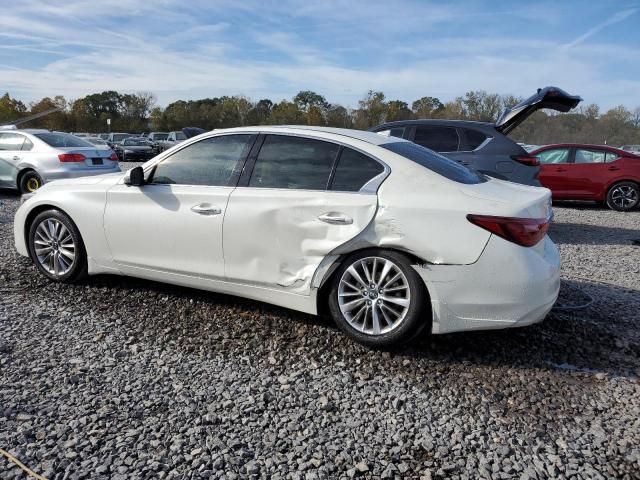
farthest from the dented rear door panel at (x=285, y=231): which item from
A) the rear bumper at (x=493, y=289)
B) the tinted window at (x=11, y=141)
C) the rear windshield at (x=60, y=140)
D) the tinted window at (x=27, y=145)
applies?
the tinted window at (x=11, y=141)

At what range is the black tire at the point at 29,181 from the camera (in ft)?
35.6

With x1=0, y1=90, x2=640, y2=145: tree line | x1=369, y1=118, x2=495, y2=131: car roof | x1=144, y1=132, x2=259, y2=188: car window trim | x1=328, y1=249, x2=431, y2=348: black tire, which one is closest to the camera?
x1=328, y1=249, x2=431, y2=348: black tire

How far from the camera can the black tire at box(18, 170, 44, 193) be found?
35.6 feet

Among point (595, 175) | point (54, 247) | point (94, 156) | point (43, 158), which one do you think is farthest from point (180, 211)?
point (595, 175)

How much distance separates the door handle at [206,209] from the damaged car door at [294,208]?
102 millimetres

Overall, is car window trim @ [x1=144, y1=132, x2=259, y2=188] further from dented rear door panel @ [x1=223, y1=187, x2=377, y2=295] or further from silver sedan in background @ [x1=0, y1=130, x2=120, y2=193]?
silver sedan in background @ [x1=0, y1=130, x2=120, y2=193]

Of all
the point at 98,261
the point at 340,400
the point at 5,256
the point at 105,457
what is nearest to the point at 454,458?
the point at 340,400

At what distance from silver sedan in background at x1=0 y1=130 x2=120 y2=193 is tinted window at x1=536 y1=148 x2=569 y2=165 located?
9.72 meters

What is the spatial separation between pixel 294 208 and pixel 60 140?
9.32m

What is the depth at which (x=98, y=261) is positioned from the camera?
4.49 metres

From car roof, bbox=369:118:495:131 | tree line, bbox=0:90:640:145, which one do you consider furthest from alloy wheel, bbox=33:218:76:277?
tree line, bbox=0:90:640:145

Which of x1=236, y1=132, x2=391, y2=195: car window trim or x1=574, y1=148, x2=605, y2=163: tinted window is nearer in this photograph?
x1=236, y1=132, x2=391, y2=195: car window trim

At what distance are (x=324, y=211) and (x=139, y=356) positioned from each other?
1.55 metres

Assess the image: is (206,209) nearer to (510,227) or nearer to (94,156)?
(510,227)
